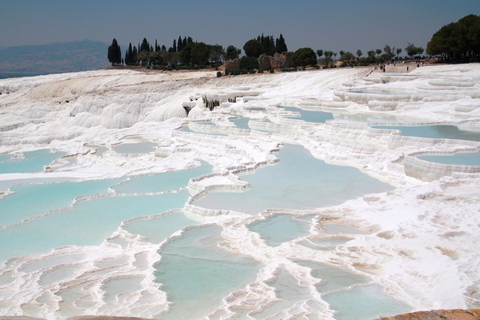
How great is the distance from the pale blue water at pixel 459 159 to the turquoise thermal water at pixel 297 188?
94 cm

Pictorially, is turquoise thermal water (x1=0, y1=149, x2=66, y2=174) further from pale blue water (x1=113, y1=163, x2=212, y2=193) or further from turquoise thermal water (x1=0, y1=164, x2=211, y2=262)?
pale blue water (x1=113, y1=163, x2=212, y2=193)

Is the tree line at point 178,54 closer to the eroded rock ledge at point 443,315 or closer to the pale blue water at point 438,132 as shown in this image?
the pale blue water at point 438,132

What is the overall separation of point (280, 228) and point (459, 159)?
3675 millimetres

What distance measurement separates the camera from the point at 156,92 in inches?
861

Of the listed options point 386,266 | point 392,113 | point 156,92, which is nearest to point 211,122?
point 392,113

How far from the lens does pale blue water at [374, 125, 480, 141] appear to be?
8.85 m

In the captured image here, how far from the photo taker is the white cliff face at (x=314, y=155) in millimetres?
3736

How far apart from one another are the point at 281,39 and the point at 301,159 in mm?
29502

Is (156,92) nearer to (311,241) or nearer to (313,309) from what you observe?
(311,241)

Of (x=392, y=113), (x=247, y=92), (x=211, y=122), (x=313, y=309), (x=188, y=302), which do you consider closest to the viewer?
(x=313, y=309)

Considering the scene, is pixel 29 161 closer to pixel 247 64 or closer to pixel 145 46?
pixel 247 64

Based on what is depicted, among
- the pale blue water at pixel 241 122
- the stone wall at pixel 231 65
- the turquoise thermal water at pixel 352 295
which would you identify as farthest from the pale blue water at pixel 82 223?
the stone wall at pixel 231 65

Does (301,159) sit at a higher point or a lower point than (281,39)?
lower

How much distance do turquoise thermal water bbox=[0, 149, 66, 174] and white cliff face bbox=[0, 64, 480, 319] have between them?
46cm
